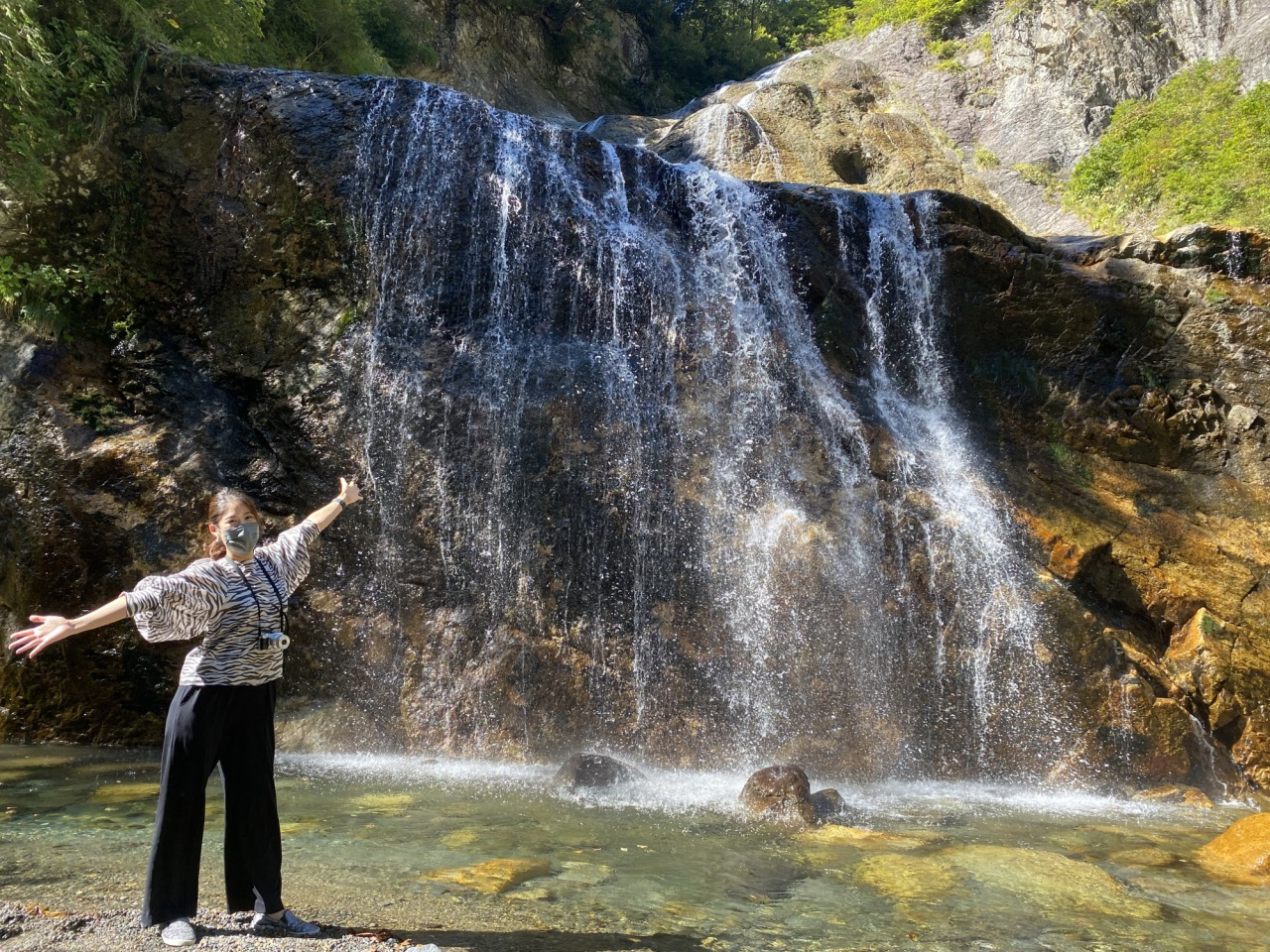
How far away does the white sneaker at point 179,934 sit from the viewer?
8.70 feet

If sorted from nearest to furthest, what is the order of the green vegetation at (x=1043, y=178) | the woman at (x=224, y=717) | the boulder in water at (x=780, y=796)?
the woman at (x=224, y=717)
the boulder in water at (x=780, y=796)
the green vegetation at (x=1043, y=178)

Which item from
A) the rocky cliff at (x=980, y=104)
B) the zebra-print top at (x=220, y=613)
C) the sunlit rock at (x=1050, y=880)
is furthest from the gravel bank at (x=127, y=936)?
the rocky cliff at (x=980, y=104)

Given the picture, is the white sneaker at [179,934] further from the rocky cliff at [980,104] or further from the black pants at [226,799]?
the rocky cliff at [980,104]

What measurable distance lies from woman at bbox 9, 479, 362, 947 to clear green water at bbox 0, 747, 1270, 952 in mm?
504

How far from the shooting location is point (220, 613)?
2.81m

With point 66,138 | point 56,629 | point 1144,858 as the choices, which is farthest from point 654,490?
point 66,138

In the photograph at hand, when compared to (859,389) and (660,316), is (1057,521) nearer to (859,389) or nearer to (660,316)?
(859,389)

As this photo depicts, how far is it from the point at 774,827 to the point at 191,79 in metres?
8.95

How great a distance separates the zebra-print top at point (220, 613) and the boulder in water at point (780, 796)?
3441 mm

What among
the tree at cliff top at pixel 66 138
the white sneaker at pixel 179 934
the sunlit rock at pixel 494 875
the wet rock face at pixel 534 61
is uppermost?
the wet rock face at pixel 534 61

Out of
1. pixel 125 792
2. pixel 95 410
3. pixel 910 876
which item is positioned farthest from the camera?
pixel 95 410

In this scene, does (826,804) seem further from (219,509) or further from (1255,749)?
(219,509)

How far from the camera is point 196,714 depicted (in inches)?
109

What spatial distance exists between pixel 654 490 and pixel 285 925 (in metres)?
5.51
